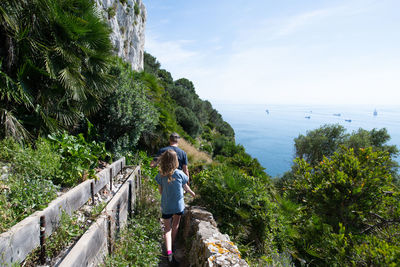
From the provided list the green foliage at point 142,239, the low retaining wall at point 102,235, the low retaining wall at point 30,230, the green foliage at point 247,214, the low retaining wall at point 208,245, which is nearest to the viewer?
the low retaining wall at point 30,230

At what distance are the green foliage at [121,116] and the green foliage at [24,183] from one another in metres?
2.53

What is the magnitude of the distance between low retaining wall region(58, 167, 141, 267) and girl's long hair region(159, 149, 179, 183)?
2.88 ft

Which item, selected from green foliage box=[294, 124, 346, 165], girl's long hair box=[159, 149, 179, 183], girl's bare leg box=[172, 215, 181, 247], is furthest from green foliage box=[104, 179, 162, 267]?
green foliage box=[294, 124, 346, 165]

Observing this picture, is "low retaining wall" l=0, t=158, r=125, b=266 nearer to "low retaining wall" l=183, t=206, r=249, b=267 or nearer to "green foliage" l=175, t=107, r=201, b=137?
"low retaining wall" l=183, t=206, r=249, b=267

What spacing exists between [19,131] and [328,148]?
29664 millimetres

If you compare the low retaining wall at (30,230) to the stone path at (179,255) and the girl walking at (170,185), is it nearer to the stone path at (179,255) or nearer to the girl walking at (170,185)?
the girl walking at (170,185)

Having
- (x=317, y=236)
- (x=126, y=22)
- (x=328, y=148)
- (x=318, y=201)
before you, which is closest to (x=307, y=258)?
(x=317, y=236)

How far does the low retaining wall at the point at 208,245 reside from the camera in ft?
8.05

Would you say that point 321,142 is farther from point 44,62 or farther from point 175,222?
point 44,62

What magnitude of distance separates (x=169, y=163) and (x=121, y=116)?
3.41 metres

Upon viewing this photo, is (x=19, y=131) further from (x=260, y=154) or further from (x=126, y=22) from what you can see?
(x=260, y=154)

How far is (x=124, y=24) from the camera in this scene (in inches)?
690

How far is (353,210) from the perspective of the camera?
135 inches

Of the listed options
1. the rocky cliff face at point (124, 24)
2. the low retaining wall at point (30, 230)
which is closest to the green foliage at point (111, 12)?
the rocky cliff face at point (124, 24)
